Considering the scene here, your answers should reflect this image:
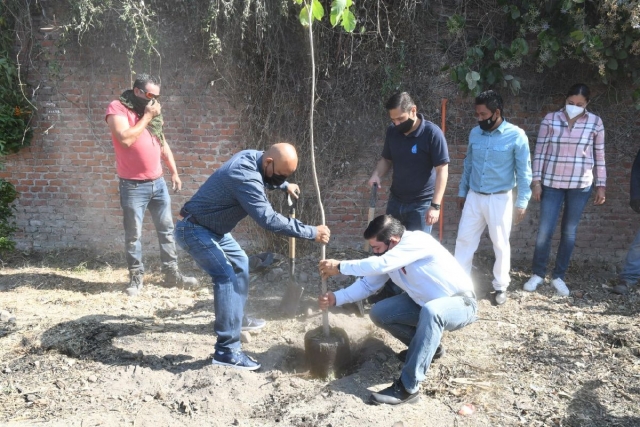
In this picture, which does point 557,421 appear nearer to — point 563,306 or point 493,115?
point 563,306

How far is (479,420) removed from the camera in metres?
3.63

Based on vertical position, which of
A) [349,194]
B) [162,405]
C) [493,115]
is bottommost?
[162,405]

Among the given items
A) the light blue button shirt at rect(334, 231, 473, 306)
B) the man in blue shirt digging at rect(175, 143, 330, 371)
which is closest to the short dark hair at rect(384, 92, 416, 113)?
the man in blue shirt digging at rect(175, 143, 330, 371)

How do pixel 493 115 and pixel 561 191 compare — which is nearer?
pixel 493 115

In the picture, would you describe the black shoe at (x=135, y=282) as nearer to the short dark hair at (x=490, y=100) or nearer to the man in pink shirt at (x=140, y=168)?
the man in pink shirt at (x=140, y=168)

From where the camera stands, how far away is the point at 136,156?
18.1 ft

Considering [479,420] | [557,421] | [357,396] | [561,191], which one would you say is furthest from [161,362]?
[561,191]

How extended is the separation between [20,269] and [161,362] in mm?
3145

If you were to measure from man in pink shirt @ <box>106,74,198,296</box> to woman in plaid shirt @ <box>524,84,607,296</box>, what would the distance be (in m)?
3.72

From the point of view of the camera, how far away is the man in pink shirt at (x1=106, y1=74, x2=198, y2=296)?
5387mm

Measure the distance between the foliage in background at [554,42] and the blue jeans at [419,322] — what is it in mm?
2890

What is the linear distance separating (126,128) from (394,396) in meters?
3.49

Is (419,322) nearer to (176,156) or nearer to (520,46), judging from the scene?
(520,46)

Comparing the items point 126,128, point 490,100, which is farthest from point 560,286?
point 126,128
